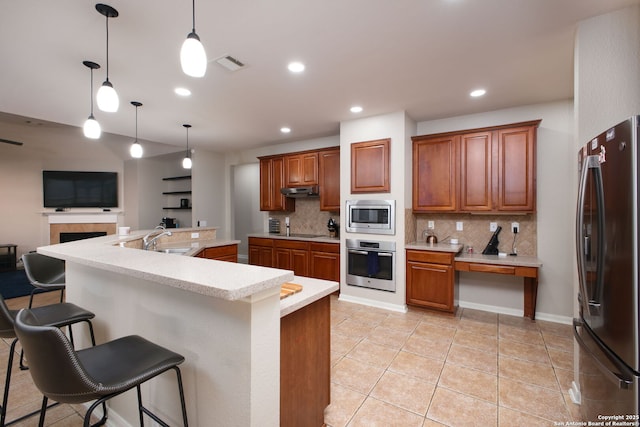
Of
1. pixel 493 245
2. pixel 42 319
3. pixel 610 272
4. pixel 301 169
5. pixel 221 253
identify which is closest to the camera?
pixel 610 272

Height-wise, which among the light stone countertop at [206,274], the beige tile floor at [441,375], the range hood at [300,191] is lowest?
the beige tile floor at [441,375]

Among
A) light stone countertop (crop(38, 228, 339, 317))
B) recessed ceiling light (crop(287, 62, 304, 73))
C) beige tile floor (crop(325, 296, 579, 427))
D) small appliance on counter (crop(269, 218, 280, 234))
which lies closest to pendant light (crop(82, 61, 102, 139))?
light stone countertop (crop(38, 228, 339, 317))

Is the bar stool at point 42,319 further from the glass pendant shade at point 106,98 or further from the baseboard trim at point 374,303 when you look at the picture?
the baseboard trim at point 374,303

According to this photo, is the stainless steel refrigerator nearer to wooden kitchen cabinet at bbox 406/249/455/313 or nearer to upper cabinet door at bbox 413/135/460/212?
wooden kitchen cabinet at bbox 406/249/455/313

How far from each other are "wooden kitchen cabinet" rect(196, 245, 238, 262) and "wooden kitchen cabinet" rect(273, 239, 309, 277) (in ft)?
2.49

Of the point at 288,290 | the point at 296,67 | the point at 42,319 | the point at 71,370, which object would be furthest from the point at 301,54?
the point at 42,319

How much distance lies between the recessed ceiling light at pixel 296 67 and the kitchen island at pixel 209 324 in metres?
1.85

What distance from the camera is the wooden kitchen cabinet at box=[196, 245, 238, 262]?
12.8ft

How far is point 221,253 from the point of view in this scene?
4.19m

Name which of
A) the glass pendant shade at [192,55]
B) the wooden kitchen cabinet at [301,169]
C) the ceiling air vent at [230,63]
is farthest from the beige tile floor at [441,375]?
the ceiling air vent at [230,63]

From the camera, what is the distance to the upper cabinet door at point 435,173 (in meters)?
3.70

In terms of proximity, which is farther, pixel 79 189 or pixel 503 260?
pixel 79 189

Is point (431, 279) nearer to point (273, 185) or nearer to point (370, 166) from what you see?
point (370, 166)

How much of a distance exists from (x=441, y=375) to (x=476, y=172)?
2.40m
